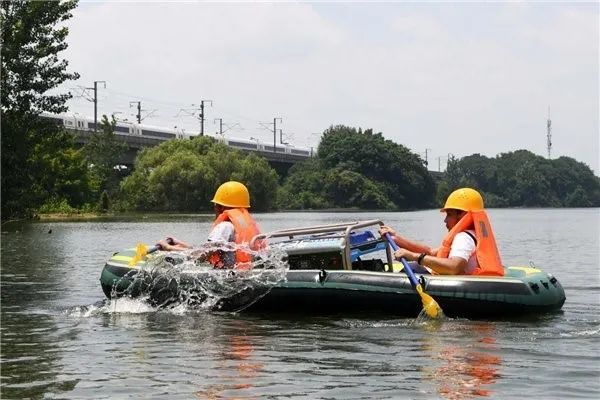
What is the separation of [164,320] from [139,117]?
93835mm

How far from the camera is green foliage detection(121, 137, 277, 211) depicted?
254ft

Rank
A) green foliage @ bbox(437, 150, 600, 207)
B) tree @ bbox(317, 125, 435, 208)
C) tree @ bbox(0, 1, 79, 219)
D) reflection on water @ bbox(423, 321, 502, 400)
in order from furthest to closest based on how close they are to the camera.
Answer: green foliage @ bbox(437, 150, 600, 207), tree @ bbox(317, 125, 435, 208), tree @ bbox(0, 1, 79, 219), reflection on water @ bbox(423, 321, 502, 400)

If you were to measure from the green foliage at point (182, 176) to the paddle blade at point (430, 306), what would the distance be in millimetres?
65245

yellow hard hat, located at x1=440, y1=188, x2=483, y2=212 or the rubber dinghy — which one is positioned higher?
yellow hard hat, located at x1=440, y1=188, x2=483, y2=212

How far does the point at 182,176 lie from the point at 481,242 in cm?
6556

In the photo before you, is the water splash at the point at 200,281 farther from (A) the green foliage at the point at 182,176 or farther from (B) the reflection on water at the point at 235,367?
(A) the green foliage at the point at 182,176

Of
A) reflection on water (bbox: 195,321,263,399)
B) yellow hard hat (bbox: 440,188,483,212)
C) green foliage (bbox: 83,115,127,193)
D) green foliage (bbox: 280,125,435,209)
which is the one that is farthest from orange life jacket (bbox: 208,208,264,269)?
green foliage (bbox: 280,125,435,209)

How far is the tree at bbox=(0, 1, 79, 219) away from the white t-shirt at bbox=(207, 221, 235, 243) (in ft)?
76.5

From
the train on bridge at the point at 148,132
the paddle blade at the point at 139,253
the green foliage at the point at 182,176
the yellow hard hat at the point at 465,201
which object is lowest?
the paddle blade at the point at 139,253

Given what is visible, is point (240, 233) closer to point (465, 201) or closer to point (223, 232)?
point (223, 232)

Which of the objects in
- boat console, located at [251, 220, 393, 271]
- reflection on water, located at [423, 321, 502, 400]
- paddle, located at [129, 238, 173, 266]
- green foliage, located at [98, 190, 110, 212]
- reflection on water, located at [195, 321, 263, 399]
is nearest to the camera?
reflection on water, located at [195, 321, 263, 399]

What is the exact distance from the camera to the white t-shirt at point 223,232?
43.2 ft

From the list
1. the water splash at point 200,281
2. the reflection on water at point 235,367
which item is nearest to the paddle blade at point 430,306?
the water splash at point 200,281

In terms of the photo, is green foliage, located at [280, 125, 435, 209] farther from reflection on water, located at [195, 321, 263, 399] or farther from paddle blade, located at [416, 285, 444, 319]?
reflection on water, located at [195, 321, 263, 399]
